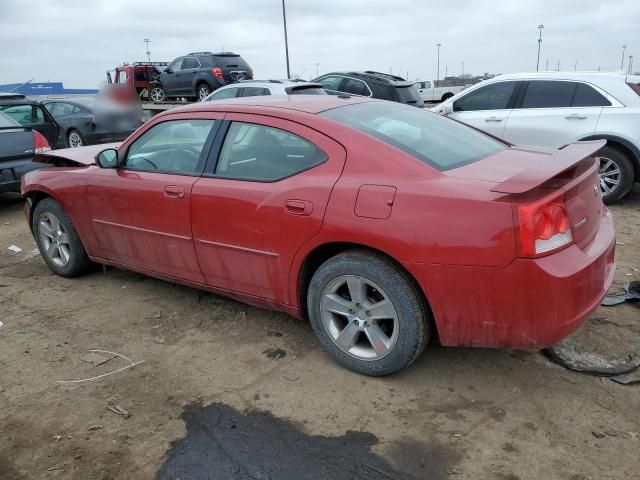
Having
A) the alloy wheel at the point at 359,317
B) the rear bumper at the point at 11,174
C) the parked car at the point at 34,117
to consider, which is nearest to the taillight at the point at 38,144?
the rear bumper at the point at 11,174

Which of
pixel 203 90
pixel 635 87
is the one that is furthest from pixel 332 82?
pixel 635 87

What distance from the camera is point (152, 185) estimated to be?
379 centimetres

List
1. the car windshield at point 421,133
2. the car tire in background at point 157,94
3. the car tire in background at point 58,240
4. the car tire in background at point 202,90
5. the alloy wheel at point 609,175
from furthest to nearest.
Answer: the car tire in background at point 157,94, the car tire in background at point 202,90, the alloy wheel at point 609,175, the car tire in background at point 58,240, the car windshield at point 421,133

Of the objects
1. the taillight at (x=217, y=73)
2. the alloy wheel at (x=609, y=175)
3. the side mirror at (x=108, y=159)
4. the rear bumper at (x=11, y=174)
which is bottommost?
the alloy wheel at (x=609, y=175)

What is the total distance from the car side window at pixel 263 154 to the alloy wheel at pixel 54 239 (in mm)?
2060

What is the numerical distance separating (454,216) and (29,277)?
4.18m

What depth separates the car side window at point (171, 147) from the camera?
369cm

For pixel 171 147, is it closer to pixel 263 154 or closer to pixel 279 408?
pixel 263 154

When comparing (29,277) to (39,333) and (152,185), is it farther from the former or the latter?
(152,185)

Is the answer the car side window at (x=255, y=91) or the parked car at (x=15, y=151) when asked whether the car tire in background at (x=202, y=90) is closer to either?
the car side window at (x=255, y=91)

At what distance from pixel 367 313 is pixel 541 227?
1.02 metres

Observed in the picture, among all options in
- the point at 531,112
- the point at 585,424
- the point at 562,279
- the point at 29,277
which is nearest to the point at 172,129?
the point at 29,277

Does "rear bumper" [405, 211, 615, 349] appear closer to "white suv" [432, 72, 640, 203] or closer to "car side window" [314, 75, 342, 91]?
"white suv" [432, 72, 640, 203]

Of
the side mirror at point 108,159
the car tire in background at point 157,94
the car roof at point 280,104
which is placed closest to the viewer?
the car roof at point 280,104
